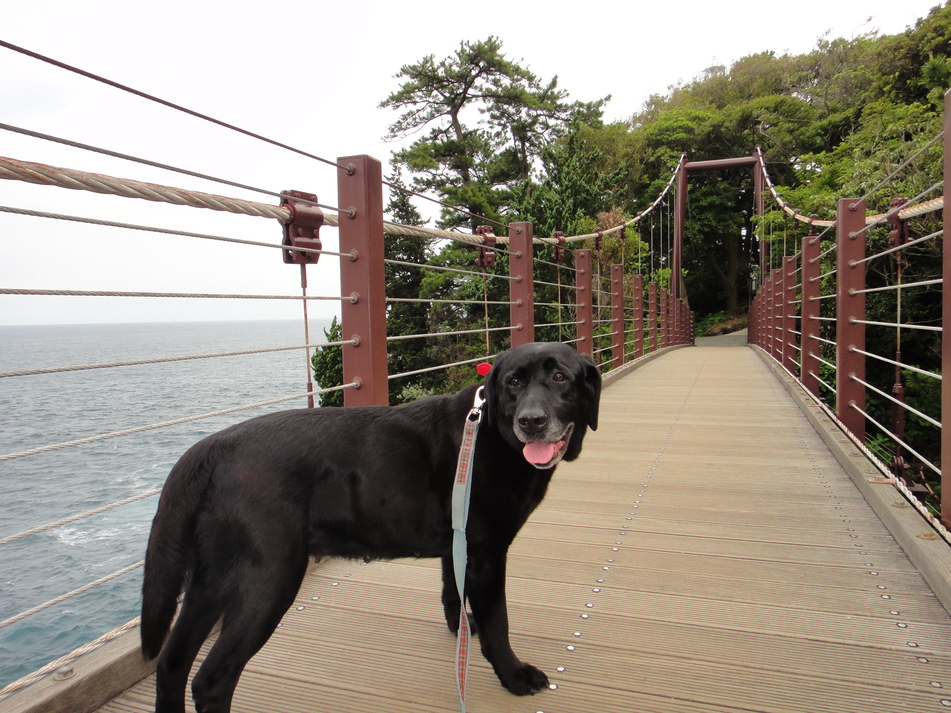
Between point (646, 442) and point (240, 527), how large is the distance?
275 cm

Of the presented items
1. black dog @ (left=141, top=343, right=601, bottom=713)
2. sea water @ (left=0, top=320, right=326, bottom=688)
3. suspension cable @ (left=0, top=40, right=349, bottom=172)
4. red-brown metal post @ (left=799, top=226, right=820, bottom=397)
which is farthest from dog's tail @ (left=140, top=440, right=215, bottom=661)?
red-brown metal post @ (left=799, top=226, right=820, bottom=397)

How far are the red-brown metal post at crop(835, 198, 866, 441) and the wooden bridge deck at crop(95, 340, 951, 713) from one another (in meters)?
0.71

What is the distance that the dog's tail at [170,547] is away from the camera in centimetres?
98

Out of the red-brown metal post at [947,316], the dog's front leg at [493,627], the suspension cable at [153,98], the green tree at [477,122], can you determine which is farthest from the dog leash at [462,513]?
the green tree at [477,122]

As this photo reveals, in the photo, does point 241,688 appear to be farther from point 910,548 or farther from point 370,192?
point 910,548

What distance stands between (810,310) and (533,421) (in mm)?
3723

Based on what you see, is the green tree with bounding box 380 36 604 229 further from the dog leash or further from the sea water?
the dog leash

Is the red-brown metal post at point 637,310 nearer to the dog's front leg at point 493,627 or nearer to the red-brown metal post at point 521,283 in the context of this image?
the red-brown metal post at point 521,283

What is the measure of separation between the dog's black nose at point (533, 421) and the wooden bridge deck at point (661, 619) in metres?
0.50

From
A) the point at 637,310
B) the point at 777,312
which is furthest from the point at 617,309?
the point at 777,312

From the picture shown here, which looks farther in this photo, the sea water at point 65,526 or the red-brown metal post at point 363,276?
the sea water at point 65,526

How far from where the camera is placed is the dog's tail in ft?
3.21

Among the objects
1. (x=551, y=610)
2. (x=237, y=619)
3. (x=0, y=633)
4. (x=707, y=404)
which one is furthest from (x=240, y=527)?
(x=0, y=633)

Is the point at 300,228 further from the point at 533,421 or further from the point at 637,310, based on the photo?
the point at 637,310
